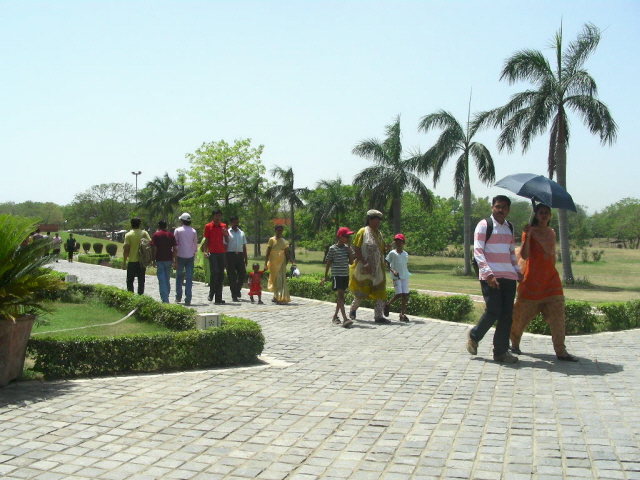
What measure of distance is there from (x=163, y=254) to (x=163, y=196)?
49.3m

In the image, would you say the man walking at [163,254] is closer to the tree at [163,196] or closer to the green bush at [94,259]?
the green bush at [94,259]

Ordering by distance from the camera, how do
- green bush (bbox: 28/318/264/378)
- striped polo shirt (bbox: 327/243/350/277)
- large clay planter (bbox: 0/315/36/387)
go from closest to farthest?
1. large clay planter (bbox: 0/315/36/387)
2. green bush (bbox: 28/318/264/378)
3. striped polo shirt (bbox: 327/243/350/277)

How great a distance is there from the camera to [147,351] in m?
6.81

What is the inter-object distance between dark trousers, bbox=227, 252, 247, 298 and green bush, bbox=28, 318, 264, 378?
589cm

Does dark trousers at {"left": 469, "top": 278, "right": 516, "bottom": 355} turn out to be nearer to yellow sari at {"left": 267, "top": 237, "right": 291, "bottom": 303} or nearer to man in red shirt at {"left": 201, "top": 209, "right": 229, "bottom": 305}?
yellow sari at {"left": 267, "top": 237, "right": 291, "bottom": 303}

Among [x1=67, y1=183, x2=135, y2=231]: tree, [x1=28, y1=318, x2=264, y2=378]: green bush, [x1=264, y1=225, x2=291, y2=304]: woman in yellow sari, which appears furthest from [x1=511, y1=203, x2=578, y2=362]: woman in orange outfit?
[x1=67, y1=183, x2=135, y2=231]: tree

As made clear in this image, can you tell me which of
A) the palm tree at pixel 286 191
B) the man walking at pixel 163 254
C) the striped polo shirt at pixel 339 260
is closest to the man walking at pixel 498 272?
the striped polo shirt at pixel 339 260

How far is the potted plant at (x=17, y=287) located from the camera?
5.72 metres

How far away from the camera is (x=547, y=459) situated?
4180 millimetres

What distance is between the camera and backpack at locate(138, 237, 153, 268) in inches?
500

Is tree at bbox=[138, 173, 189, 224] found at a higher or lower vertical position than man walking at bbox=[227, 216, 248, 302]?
higher

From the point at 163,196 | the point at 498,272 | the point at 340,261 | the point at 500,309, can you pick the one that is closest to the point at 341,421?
the point at 500,309

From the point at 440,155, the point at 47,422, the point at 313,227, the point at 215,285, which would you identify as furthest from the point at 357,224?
the point at 47,422

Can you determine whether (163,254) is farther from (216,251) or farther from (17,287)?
(17,287)
